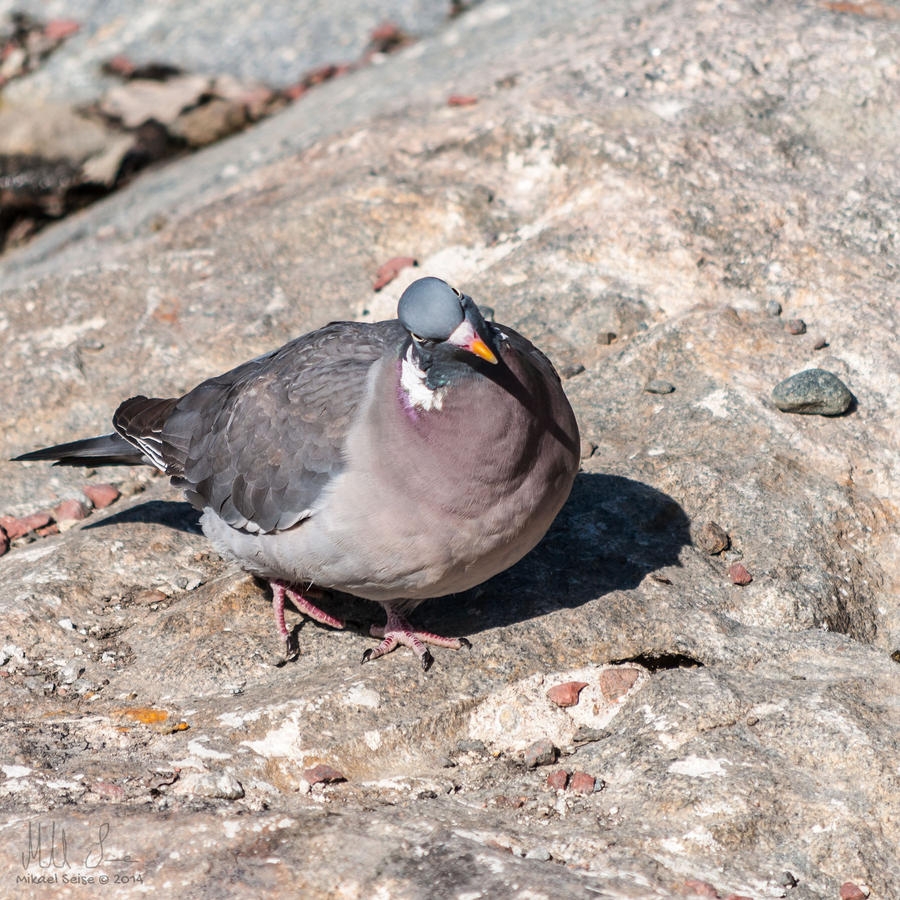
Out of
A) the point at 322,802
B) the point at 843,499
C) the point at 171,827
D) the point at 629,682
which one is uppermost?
the point at 171,827

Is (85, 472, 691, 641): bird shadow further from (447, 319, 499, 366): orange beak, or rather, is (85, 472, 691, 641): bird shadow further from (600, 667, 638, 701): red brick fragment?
(447, 319, 499, 366): orange beak

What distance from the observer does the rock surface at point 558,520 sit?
3.29 m

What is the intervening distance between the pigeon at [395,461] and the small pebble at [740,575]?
2.83 feet

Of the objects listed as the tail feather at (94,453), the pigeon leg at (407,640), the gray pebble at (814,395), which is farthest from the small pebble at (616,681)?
the tail feather at (94,453)

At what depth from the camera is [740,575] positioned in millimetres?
4379

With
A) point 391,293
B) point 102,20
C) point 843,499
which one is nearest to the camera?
point 843,499

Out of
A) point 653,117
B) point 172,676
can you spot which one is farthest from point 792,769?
point 653,117

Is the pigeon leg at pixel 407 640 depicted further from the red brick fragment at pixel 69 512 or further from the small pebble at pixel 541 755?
the red brick fragment at pixel 69 512

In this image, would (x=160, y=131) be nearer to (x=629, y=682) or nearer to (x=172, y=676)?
(x=172, y=676)

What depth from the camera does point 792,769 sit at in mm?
3471

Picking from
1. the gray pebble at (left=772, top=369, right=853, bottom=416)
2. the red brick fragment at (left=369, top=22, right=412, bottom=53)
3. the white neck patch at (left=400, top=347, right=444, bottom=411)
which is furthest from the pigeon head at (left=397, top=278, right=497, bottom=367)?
the red brick fragment at (left=369, top=22, right=412, bottom=53)

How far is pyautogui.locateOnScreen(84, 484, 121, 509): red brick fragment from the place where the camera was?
545 centimetres

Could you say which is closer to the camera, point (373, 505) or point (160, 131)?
point (373, 505)

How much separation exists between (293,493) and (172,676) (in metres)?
0.82
